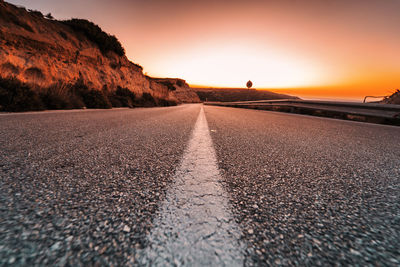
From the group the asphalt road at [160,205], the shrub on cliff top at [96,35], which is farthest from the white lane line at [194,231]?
the shrub on cliff top at [96,35]

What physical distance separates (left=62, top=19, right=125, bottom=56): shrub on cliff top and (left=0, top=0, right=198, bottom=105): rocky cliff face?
0.30 m

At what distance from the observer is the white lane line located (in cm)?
46

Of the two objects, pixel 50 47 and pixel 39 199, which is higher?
pixel 50 47

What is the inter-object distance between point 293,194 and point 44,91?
9001 mm

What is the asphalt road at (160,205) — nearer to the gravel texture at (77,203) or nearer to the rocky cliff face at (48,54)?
the gravel texture at (77,203)

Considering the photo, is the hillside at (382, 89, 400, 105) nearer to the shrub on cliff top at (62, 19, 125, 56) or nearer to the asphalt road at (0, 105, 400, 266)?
the asphalt road at (0, 105, 400, 266)

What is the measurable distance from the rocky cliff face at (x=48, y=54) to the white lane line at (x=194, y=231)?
8200 mm

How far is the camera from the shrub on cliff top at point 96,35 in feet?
35.2

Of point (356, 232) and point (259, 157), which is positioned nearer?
point (356, 232)

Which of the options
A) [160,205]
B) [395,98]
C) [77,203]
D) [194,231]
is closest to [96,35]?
[77,203]

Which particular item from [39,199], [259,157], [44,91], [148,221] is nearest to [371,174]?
[259,157]

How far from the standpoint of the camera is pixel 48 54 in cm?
762

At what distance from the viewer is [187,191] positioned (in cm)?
84

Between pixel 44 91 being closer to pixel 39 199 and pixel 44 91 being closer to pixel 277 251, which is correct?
pixel 39 199
